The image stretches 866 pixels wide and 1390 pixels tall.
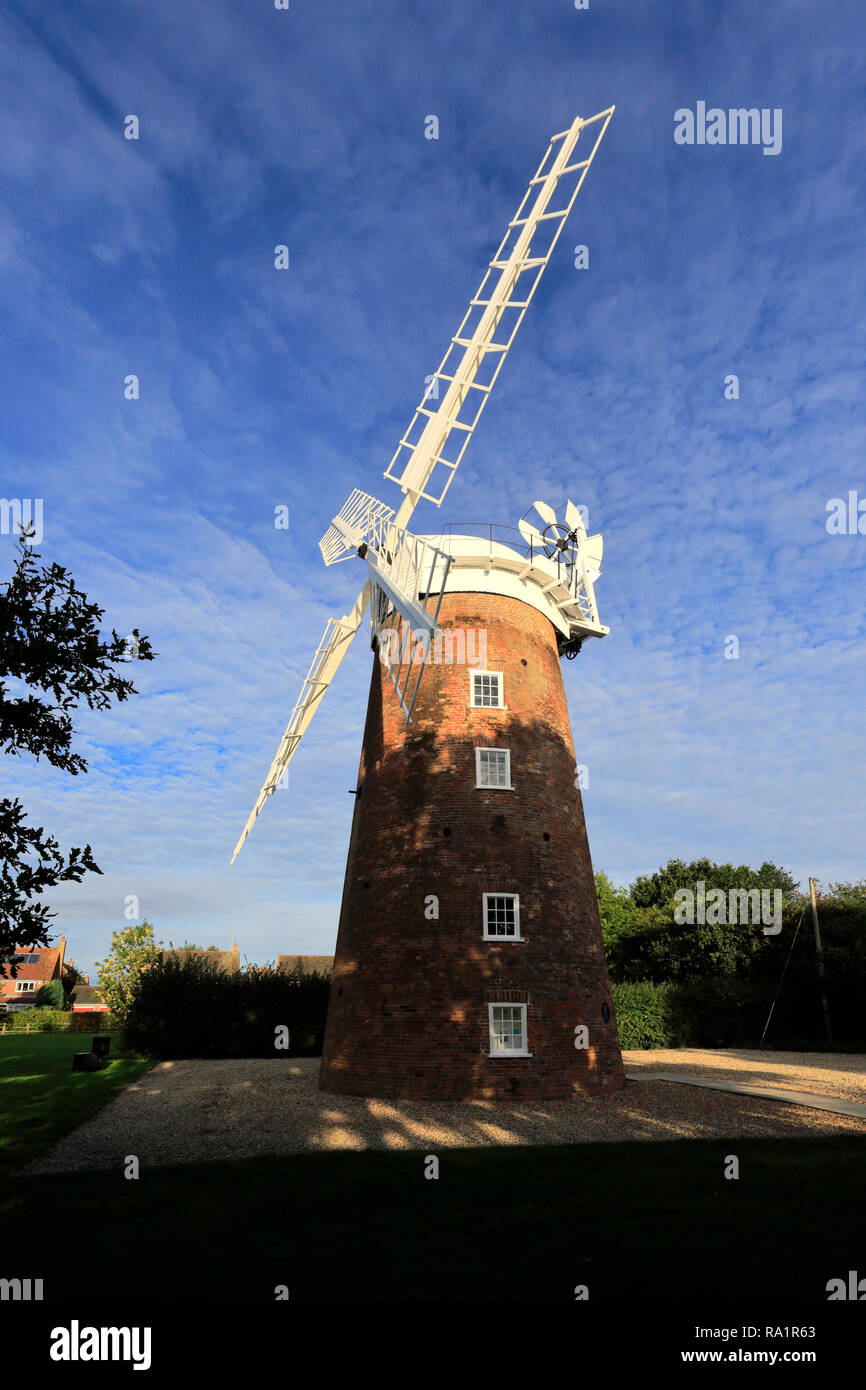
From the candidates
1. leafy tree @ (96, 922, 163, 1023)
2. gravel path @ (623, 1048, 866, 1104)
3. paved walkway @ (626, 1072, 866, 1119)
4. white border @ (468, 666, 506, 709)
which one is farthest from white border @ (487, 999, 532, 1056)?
leafy tree @ (96, 922, 163, 1023)

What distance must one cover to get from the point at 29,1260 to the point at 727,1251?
7.52 m

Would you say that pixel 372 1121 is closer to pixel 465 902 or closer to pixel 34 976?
pixel 465 902

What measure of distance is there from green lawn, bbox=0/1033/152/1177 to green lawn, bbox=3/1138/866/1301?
392 cm

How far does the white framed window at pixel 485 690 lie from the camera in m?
21.5

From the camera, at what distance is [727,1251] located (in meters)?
8.38

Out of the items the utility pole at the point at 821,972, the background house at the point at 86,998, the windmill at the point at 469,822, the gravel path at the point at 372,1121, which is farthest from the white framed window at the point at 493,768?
the background house at the point at 86,998

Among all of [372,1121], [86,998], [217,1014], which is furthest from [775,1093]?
[86,998]

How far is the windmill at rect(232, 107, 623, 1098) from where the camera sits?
1869 centimetres

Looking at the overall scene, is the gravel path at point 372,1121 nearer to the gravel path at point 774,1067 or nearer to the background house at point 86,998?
the gravel path at point 774,1067

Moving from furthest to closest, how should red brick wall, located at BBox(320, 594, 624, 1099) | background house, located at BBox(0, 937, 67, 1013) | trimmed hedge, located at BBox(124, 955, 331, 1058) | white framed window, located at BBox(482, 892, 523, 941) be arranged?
background house, located at BBox(0, 937, 67, 1013) → trimmed hedge, located at BBox(124, 955, 331, 1058) → white framed window, located at BBox(482, 892, 523, 941) → red brick wall, located at BBox(320, 594, 624, 1099)

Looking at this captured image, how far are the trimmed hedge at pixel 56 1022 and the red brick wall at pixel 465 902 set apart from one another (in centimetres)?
4792

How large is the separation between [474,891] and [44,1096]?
13.6m

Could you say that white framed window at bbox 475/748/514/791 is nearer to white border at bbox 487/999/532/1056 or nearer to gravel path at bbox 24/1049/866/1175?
white border at bbox 487/999/532/1056
